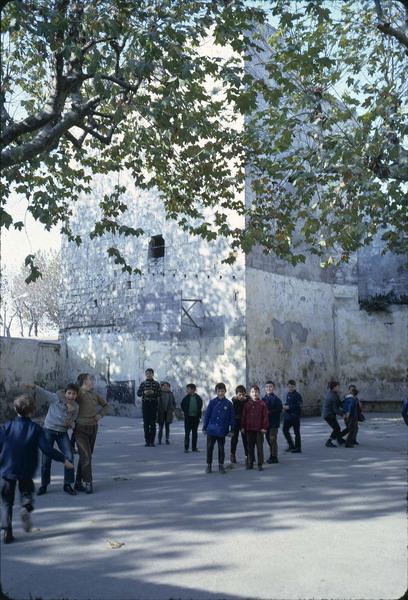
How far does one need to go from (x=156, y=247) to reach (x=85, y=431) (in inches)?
576

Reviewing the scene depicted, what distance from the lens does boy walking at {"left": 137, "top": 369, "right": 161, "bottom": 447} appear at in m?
12.8

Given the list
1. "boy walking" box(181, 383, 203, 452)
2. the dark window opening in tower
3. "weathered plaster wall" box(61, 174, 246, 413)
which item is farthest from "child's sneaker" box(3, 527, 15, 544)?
the dark window opening in tower

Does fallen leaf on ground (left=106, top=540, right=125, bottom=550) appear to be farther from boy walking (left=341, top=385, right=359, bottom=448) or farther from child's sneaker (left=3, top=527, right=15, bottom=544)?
boy walking (left=341, top=385, right=359, bottom=448)

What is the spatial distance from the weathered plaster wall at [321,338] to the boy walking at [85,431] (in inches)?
449

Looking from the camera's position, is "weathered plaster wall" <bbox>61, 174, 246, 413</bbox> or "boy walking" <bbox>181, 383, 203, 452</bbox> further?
"weathered plaster wall" <bbox>61, 174, 246, 413</bbox>

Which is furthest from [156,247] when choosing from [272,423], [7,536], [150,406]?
[7,536]

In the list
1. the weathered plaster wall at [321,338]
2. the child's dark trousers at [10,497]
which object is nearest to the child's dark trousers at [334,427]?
the weathered plaster wall at [321,338]

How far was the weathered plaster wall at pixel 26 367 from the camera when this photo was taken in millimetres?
20295

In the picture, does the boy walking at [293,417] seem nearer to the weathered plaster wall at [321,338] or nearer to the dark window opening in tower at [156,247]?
the weathered plaster wall at [321,338]

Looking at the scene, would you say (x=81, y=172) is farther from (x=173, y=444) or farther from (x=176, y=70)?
(x=173, y=444)

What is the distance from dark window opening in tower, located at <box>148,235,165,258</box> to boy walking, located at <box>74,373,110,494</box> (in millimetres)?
13872

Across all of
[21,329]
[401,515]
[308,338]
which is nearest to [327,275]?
[308,338]

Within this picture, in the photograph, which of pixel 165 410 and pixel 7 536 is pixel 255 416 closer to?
pixel 165 410

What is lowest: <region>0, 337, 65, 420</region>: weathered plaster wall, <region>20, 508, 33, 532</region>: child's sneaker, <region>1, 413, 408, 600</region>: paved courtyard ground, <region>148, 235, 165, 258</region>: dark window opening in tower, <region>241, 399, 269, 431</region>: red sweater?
<region>1, 413, 408, 600</region>: paved courtyard ground
